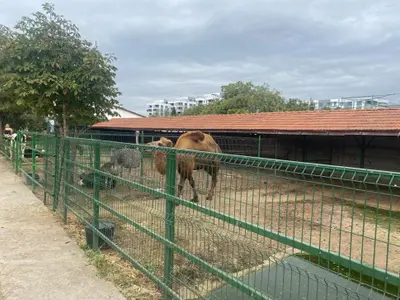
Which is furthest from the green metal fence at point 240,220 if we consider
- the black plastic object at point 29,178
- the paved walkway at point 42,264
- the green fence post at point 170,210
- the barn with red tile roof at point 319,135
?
the barn with red tile roof at point 319,135

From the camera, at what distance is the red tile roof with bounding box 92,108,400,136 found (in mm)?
10617

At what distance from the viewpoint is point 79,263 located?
4320 millimetres

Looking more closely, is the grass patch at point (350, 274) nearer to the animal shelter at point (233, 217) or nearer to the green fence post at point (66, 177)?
the animal shelter at point (233, 217)

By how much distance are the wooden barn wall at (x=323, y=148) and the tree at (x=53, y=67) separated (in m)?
3.95

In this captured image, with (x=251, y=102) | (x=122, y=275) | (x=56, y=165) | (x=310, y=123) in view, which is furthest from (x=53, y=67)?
(x=251, y=102)

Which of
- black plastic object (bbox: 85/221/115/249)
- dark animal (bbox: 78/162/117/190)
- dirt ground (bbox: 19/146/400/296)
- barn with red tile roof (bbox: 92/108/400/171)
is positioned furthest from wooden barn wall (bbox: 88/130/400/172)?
dirt ground (bbox: 19/146/400/296)

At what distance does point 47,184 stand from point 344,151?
10636 mm

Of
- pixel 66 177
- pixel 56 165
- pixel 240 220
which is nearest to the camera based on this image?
pixel 240 220

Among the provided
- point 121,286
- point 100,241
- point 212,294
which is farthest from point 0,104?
point 212,294

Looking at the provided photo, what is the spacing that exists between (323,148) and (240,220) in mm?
13203

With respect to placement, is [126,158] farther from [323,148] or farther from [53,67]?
[323,148]

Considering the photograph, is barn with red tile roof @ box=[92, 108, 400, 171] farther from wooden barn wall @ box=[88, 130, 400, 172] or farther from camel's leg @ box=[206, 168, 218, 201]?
camel's leg @ box=[206, 168, 218, 201]

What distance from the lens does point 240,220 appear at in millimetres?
2309

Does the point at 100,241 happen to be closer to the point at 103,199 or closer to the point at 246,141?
the point at 103,199
